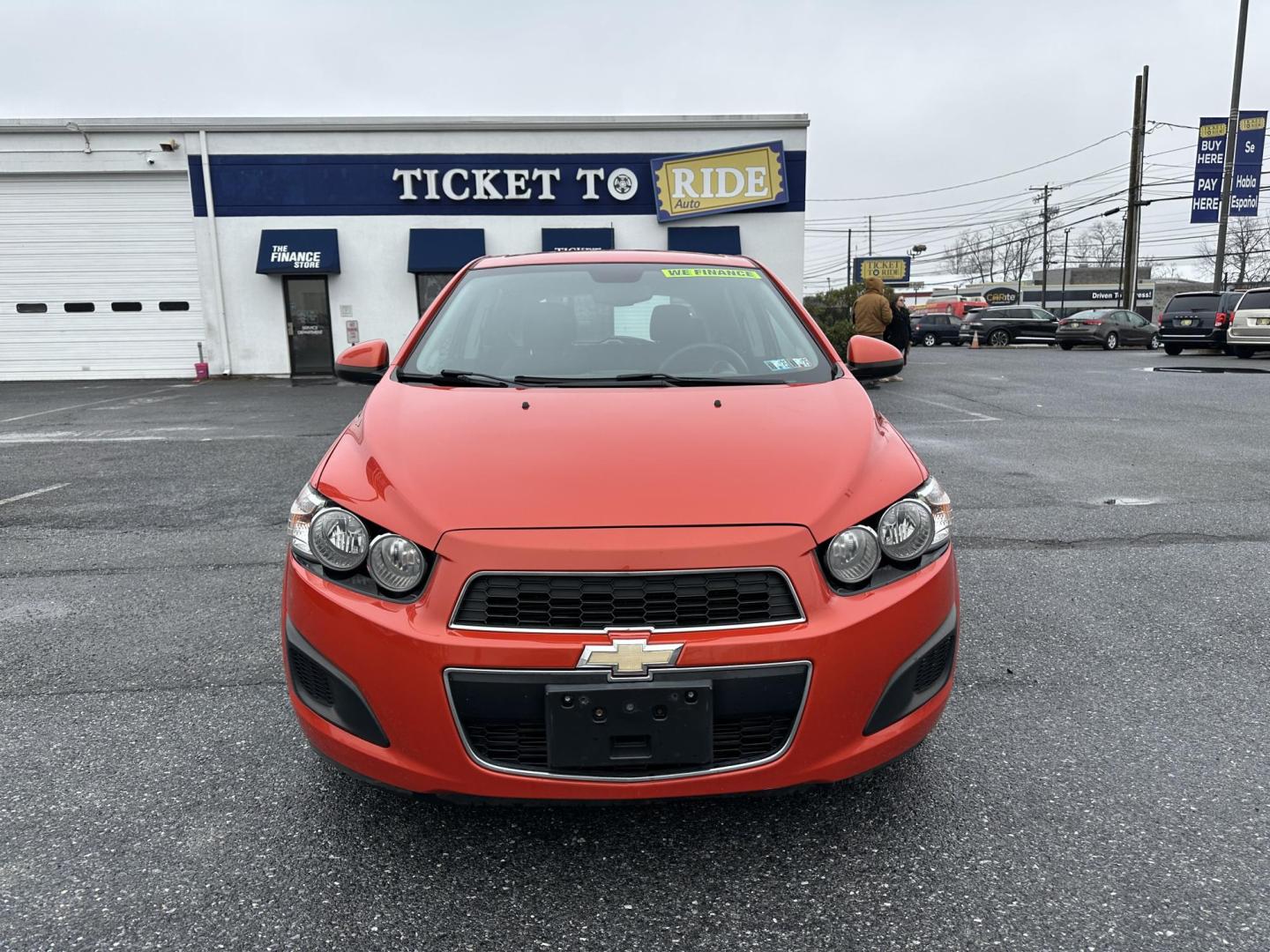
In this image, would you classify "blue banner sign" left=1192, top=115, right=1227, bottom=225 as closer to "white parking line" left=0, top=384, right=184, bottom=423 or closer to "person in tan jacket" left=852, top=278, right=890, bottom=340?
"person in tan jacket" left=852, top=278, right=890, bottom=340

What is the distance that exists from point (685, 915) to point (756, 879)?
213 mm

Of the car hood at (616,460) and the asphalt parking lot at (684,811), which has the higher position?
the car hood at (616,460)

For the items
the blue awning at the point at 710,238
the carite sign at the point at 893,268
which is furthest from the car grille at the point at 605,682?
the carite sign at the point at 893,268

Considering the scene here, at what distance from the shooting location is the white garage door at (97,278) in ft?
62.2

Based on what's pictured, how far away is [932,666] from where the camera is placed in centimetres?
213

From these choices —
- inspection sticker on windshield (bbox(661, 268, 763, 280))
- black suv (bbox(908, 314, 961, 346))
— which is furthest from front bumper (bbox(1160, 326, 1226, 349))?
inspection sticker on windshield (bbox(661, 268, 763, 280))

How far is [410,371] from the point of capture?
297 cm

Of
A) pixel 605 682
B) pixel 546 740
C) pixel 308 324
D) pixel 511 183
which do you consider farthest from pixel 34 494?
pixel 511 183

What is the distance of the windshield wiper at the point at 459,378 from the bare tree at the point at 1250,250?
81396 mm

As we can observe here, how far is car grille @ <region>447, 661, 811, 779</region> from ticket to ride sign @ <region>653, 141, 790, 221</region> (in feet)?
60.3

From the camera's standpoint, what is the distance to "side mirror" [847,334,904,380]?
3.38m

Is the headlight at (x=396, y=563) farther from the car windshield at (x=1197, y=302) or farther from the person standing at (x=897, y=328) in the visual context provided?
the car windshield at (x=1197, y=302)

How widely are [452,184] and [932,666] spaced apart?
61.6 ft

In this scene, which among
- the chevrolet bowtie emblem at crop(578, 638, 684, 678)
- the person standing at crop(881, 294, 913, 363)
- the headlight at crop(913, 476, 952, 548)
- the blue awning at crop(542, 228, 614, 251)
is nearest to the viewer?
the chevrolet bowtie emblem at crop(578, 638, 684, 678)
